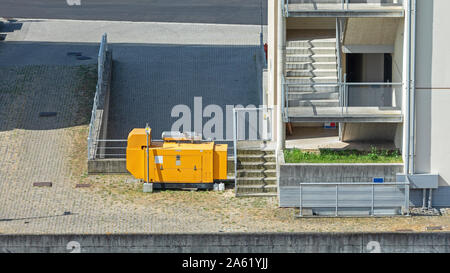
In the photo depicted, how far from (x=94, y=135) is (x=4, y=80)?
253 inches

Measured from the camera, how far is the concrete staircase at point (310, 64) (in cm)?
3338

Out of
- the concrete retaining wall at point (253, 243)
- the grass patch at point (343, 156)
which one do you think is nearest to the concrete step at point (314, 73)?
the grass patch at point (343, 156)

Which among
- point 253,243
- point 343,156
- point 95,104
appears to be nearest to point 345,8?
point 343,156

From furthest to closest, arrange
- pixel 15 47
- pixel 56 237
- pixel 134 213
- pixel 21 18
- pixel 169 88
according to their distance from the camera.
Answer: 1. pixel 21 18
2. pixel 15 47
3. pixel 169 88
4. pixel 134 213
5. pixel 56 237

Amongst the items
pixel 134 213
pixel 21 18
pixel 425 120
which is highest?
pixel 21 18

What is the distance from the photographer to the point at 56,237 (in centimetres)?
2420

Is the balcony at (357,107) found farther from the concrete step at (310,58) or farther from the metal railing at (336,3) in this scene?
the concrete step at (310,58)

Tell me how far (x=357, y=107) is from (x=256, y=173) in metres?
3.34

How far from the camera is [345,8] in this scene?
102 feet

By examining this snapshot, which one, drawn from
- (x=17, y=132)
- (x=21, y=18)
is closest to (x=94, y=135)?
(x=17, y=132)

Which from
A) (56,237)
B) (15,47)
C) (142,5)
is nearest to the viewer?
(56,237)

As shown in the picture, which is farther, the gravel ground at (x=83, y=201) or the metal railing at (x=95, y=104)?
the metal railing at (x=95, y=104)

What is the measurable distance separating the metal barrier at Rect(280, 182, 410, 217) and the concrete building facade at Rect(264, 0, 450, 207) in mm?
539

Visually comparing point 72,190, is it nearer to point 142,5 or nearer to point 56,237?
point 56,237
